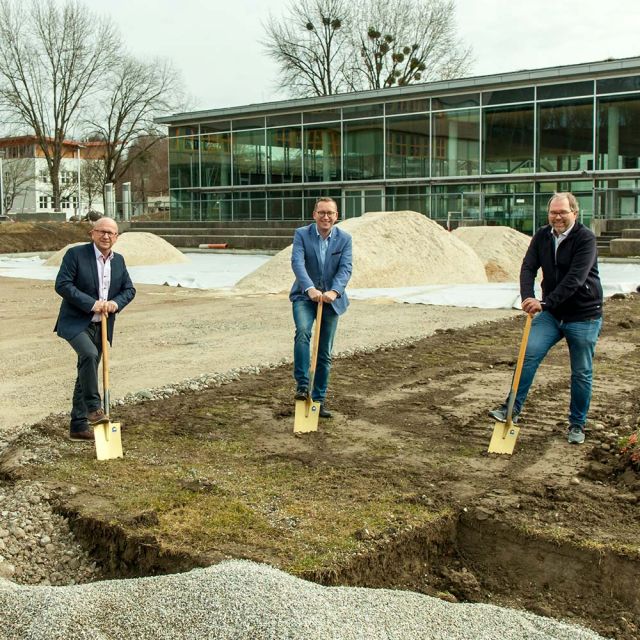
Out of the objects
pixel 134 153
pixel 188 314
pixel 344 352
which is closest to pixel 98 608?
pixel 344 352

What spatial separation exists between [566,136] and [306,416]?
27.6 m

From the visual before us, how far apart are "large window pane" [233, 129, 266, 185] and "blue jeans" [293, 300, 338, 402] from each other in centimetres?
3402

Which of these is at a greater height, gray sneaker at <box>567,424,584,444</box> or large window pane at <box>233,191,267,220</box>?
large window pane at <box>233,191,267,220</box>

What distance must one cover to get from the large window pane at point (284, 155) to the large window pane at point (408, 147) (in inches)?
184

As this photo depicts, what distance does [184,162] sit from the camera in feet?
142

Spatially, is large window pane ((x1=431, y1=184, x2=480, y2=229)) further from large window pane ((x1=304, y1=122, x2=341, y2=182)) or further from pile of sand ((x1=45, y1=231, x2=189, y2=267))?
pile of sand ((x1=45, y1=231, x2=189, y2=267))

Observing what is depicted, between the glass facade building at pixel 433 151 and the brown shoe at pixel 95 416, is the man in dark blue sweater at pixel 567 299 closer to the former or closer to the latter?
the brown shoe at pixel 95 416

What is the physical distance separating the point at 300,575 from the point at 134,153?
5822 cm

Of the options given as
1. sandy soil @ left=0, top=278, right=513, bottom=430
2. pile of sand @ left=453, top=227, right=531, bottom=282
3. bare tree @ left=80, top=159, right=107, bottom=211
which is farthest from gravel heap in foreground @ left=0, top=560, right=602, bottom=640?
bare tree @ left=80, top=159, right=107, bottom=211

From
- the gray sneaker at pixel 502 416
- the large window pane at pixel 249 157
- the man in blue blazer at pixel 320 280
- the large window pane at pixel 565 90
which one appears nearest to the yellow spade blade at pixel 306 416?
the man in blue blazer at pixel 320 280

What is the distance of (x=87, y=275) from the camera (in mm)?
6277

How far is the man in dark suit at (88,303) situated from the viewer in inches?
246

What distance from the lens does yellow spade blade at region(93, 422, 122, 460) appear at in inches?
235

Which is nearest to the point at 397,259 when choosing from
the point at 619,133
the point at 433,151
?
the point at 619,133
